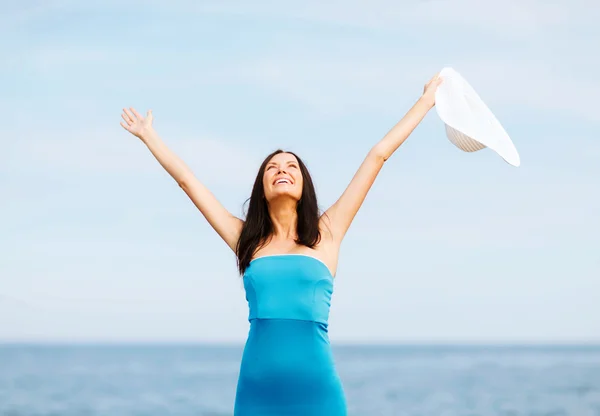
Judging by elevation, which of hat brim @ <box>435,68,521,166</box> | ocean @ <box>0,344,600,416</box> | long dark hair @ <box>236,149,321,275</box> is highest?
ocean @ <box>0,344,600,416</box>

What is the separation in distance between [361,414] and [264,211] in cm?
1813

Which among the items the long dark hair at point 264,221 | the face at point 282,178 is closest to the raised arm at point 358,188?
the long dark hair at point 264,221

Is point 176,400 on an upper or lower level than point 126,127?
upper

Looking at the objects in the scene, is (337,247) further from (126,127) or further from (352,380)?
(352,380)

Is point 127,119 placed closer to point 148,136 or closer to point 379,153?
point 148,136

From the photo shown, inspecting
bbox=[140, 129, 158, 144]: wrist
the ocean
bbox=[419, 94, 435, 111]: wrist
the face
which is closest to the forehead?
the face

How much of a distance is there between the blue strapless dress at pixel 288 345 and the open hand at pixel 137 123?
3.24 feet

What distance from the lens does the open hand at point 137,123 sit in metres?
4.69

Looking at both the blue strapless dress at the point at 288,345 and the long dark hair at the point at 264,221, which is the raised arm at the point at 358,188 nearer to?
the long dark hair at the point at 264,221

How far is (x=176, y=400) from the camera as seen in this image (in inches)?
1016

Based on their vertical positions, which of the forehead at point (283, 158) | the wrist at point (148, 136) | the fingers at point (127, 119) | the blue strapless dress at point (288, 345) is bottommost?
the blue strapless dress at point (288, 345)

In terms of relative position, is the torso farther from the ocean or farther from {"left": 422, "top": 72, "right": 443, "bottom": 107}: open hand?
the ocean

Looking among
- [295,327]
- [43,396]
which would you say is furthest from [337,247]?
[43,396]

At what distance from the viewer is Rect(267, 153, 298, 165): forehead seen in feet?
14.5
